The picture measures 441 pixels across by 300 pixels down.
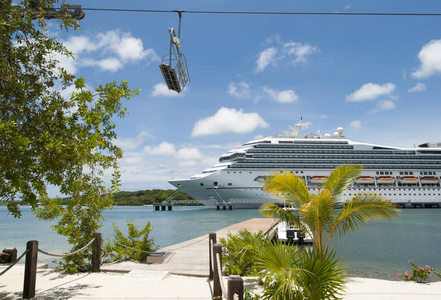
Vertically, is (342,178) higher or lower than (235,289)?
higher

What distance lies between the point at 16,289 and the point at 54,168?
105 inches

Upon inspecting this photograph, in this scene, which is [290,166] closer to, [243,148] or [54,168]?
[243,148]

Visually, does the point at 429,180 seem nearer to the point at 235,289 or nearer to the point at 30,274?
the point at 235,289

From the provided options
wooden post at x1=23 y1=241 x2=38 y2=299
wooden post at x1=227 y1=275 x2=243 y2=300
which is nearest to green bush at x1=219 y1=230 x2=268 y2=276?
wooden post at x1=227 y1=275 x2=243 y2=300

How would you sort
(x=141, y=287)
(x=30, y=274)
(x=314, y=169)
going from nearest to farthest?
(x=30, y=274), (x=141, y=287), (x=314, y=169)

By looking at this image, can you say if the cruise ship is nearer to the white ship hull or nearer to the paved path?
the white ship hull

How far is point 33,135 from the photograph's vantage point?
4277 millimetres

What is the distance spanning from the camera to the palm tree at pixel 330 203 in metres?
5.02

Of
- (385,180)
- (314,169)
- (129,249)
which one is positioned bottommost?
(129,249)

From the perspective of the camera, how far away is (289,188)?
5395 mm

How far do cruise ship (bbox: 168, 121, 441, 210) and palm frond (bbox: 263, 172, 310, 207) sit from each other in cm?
4400

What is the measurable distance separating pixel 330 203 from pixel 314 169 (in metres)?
53.0

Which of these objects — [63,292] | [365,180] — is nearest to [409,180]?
[365,180]

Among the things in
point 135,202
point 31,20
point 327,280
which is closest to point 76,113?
point 31,20
